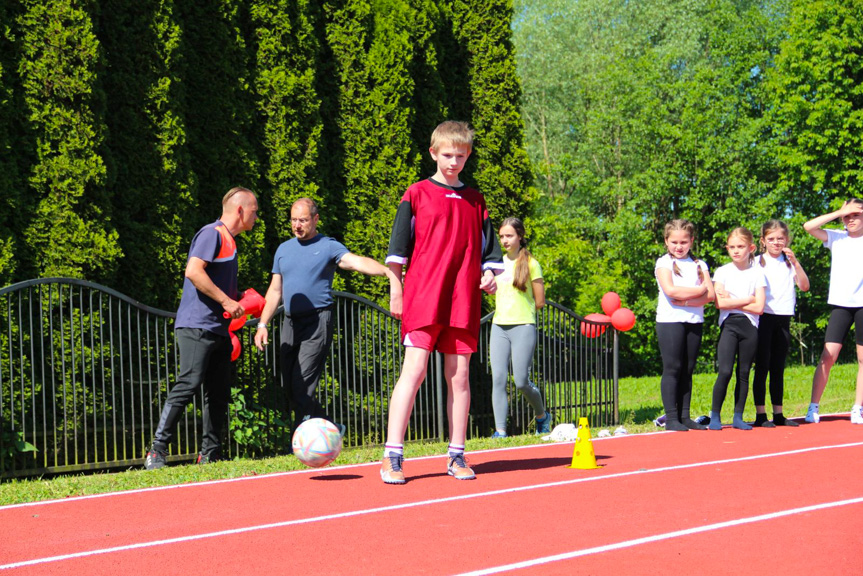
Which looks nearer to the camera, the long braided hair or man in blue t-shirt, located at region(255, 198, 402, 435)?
man in blue t-shirt, located at region(255, 198, 402, 435)

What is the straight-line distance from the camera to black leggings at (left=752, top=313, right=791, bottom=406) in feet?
34.0

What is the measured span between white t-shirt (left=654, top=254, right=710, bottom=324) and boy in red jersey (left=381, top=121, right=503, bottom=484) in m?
3.96

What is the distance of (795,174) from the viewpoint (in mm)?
35938

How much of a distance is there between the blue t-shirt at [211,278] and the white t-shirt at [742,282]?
517cm

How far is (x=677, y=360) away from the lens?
10.0 metres

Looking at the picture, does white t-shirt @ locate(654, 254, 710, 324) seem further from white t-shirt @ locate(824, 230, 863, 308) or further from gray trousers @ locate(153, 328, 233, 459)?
gray trousers @ locate(153, 328, 233, 459)

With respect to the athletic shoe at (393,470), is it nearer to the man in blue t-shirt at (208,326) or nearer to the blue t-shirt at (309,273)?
the man in blue t-shirt at (208,326)

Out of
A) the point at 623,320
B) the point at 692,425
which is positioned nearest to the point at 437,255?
the point at 692,425

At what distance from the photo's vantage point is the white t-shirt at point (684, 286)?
10000 mm

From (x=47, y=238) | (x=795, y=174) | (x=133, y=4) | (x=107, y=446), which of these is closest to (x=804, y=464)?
(x=107, y=446)

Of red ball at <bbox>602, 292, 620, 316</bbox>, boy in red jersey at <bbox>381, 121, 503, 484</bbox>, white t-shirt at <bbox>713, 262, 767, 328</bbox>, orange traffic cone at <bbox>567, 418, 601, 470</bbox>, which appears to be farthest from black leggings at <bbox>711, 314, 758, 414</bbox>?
red ball at <bbox>602, 292, 620, 316</bbox>

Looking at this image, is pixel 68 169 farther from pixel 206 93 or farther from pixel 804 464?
pixel 804 464

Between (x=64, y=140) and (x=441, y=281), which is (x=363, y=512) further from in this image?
(x=64, y=140)

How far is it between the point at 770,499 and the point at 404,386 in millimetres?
2410
